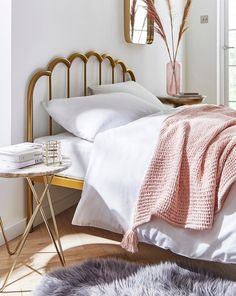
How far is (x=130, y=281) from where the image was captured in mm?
1719

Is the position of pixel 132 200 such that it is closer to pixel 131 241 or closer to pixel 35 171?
pixel 131 241

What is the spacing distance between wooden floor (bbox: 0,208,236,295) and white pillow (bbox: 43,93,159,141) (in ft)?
1.86

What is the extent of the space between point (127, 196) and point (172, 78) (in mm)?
2540

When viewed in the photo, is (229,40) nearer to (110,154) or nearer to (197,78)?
(197,78)

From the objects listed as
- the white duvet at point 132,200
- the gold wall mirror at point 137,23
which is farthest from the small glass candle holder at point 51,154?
the gold wall mirror at point 137,23

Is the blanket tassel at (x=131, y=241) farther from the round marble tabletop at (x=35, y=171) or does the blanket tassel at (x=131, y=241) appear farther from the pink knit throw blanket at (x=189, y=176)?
the round marble tabletop at (x=35, y=171)

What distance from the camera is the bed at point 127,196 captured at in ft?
5.37

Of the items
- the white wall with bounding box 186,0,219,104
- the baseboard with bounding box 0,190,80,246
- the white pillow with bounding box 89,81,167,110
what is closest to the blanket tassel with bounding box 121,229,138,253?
the baseboard with bounding box 0,190,80,246

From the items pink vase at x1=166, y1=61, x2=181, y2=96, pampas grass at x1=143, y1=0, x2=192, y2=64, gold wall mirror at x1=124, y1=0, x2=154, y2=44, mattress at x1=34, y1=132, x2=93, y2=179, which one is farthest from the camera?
pink vase at x1=166, y1=61, x2=181, y2=96

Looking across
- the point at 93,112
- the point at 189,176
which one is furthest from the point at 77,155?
the point at 189,176

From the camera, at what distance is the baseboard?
2.31m

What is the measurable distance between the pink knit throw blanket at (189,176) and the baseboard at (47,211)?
2.51 ft

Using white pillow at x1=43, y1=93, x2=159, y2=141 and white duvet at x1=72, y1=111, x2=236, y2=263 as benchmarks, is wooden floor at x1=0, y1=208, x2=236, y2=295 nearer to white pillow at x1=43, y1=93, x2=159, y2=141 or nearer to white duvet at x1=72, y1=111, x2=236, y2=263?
white duvet at x1=72, y1=111, x2=236, y2=263

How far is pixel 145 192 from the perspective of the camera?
182 centimetres
